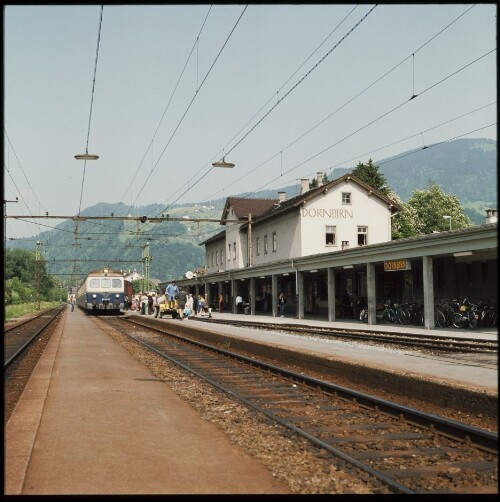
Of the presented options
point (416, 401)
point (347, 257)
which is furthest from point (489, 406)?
point (347, 257)

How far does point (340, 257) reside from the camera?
32125 millimetres

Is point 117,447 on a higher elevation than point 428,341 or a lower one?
higher

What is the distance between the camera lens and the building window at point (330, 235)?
47906mm

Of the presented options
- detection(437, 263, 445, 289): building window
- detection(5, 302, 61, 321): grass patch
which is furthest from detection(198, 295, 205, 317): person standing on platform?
detection(437, 263, 445, 289): building window

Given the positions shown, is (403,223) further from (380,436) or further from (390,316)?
(380,436)

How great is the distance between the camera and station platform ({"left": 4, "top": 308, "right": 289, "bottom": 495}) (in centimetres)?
481

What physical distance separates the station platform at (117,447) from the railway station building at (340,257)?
1556cm

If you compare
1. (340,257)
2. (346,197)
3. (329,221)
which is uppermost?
(346,197)

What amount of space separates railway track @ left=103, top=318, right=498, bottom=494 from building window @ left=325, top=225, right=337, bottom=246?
36.5 meters

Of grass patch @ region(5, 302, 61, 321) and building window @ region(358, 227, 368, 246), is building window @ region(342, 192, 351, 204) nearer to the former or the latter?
building window @ region(358, 227, 368, 246)

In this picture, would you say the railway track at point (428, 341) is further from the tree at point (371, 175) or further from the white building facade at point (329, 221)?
the tree at point (371, 175)

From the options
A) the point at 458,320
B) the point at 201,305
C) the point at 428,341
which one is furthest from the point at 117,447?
the point at 201,305

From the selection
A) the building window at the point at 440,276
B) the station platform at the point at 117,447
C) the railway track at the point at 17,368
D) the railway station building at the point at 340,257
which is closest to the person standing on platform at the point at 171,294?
the railway station building at the point at 340,257

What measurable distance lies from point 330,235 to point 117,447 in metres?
42.7
